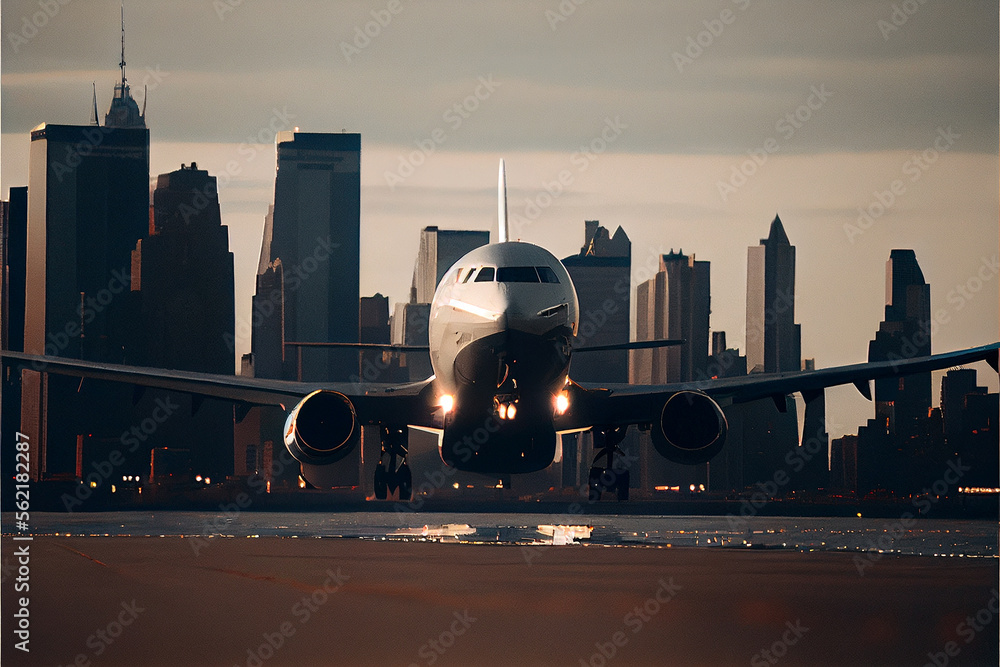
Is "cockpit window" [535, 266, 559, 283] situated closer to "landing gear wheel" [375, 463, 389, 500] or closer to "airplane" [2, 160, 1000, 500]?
"airplane" [2, 160, 1000, 500]

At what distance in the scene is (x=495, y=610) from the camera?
26188 millimetres

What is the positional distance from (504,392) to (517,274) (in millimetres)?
3519

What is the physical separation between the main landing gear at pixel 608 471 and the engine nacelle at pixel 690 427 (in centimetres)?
340

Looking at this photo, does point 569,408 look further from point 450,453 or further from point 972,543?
point 972,543

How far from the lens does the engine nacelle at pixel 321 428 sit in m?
40.9

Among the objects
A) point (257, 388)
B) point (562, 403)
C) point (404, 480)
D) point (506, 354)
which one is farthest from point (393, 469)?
point (506, 354)

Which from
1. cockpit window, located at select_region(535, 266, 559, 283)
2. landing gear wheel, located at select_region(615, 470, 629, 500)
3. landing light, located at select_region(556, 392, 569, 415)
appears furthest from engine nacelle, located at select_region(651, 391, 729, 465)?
cockpit window, located at select_region(535, 266, 559, 283)

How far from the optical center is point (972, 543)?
54.6m

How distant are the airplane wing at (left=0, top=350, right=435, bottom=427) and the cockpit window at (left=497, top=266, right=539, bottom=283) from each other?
637 centimetres

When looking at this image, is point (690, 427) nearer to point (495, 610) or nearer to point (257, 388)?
point (257, 388)

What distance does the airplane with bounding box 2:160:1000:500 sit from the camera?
37625mm

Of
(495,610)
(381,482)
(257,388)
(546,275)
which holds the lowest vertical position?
(495,610)

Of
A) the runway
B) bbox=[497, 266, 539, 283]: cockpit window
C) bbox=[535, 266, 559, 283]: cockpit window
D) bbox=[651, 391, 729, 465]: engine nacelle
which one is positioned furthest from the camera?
bbox=[651, 391, 729, 465]: engine nacelle

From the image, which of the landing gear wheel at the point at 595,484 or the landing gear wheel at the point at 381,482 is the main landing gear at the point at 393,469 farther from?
the landing gear wheel at the point at 595,484
